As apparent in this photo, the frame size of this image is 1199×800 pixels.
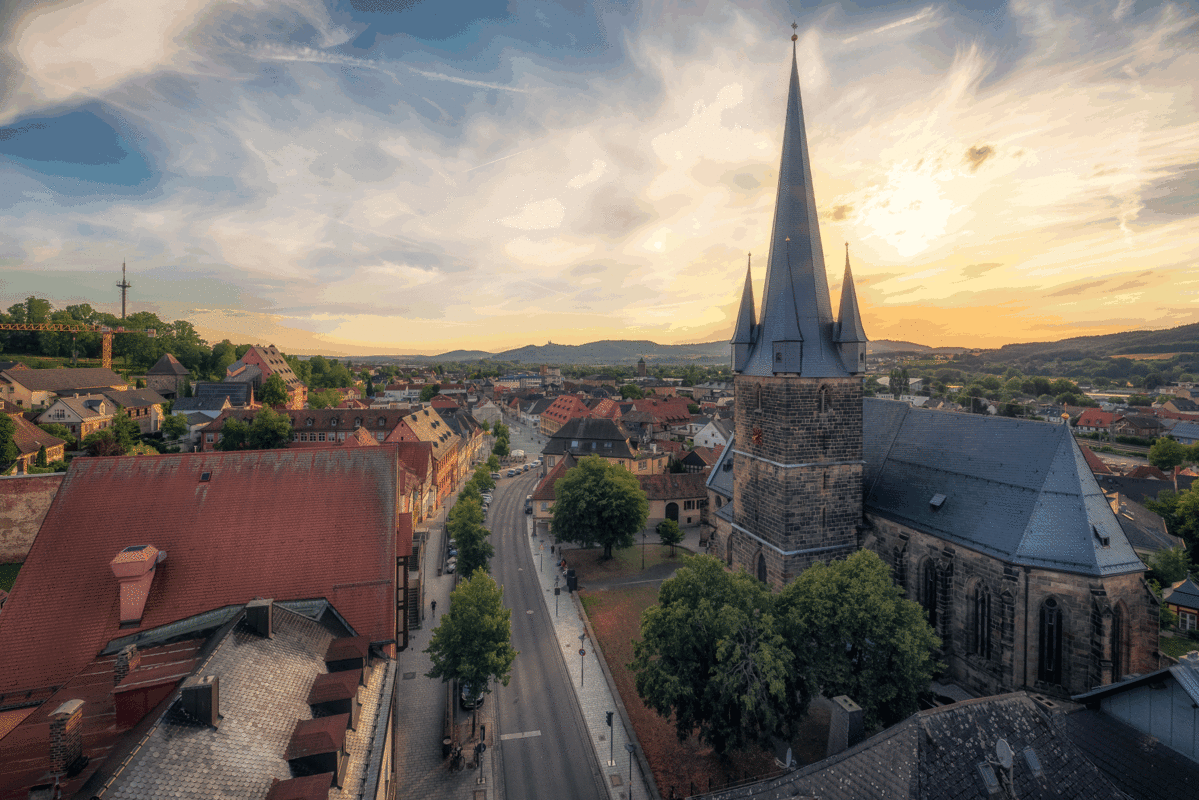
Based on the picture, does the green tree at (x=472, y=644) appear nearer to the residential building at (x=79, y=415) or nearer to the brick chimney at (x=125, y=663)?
the brick chimney at (x=125, y=663)

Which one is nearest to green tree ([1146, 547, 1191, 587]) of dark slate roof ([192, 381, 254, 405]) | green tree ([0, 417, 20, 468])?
green tree ([0, 417, 20, 468])

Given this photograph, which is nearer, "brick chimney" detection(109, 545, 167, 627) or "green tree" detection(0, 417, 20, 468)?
"brick chimney" detection(109, 545, 167, 627)

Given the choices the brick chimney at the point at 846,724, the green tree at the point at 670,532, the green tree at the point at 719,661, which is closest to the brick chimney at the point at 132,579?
the green tree at the point at 719,661

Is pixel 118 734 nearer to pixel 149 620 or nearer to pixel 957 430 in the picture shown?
pixel 149 620

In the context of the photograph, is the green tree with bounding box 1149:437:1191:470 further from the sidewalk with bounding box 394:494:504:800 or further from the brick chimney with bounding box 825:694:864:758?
the sidewalk with bounding box 394:494:504:800

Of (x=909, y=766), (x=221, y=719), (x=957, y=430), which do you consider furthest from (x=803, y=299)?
(x=221, y=719)

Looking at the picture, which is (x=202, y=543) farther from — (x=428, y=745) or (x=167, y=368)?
(x=167, y=368)
